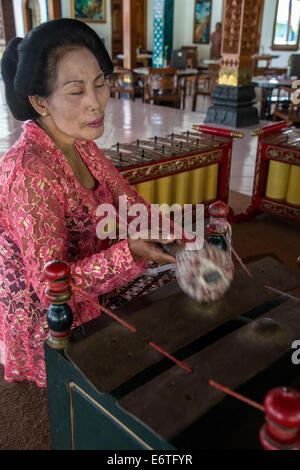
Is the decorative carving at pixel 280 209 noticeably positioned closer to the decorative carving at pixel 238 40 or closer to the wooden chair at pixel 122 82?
the decorative carving at pixel 238 40

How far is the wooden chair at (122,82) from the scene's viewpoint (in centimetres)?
811

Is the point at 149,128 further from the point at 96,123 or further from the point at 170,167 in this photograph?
the point at 96,123

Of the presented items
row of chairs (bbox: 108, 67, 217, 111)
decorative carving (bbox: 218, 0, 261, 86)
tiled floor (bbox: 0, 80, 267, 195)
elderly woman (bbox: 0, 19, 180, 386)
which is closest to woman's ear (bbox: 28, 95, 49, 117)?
elderly woman (bbox: 0, 19, 180, 386)

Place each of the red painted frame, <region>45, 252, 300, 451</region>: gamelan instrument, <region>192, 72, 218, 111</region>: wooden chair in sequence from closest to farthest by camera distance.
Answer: <region>45, 252, 300, 451</region>: gamelan instrument, the red painted frame, <region>192, 72, 218, 111</region>: wooden chair

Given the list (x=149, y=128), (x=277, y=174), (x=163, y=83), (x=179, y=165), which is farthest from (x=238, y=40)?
(x=179, y=165)

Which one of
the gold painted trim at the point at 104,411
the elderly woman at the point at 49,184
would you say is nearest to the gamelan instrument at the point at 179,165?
the elderly woman at the point at 49,184

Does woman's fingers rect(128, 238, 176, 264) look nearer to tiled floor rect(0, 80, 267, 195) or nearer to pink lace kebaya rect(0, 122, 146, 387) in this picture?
pink lace kebaya rect(0, 122, 146, 387)

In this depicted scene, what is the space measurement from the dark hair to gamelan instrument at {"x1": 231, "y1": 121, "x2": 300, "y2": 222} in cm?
204

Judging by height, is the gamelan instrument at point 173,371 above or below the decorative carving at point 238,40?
below

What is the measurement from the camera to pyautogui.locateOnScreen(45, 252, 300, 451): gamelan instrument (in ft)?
2.62

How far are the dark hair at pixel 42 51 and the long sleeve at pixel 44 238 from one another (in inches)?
9.6

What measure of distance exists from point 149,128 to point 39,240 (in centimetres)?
478
